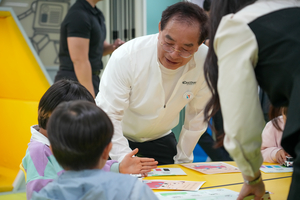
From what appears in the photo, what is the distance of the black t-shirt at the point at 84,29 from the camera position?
89.4 inches

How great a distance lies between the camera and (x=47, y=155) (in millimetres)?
1099

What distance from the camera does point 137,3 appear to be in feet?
13.4

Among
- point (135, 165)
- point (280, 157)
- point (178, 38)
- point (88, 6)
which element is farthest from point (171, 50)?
point (88, 6)

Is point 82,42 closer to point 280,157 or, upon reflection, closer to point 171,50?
point 171,50

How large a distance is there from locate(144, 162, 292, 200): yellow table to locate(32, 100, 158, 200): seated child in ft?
1.82

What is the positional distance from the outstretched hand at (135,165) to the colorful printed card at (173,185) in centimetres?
8

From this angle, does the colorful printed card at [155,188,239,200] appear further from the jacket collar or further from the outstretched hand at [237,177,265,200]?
the jacket collar

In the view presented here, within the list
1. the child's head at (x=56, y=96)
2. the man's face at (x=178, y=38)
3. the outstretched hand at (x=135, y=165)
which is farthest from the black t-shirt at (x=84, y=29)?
the outstretched hand at (x=135, y=165)

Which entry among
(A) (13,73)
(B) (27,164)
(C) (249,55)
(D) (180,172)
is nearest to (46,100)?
(B) (27,164)

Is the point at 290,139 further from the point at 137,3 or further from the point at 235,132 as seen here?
the point at 137,3

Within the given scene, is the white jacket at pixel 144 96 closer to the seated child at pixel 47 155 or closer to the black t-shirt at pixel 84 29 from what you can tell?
the seated child at pixel 47 155

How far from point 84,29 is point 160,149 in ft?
3.45

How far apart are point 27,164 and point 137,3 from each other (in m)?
3.37

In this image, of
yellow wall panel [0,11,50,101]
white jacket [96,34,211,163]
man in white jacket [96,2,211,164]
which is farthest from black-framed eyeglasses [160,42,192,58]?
yellow wall panel [0,11,50,101]
